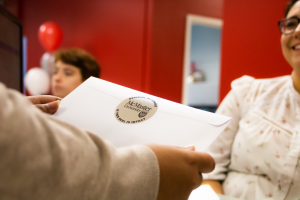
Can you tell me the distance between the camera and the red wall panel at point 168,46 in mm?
2537

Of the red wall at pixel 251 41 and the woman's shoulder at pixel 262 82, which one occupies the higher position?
the red wall at pixel 251 41

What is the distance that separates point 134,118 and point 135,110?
20 mm

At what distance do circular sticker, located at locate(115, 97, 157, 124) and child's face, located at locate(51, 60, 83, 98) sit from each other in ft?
4.00

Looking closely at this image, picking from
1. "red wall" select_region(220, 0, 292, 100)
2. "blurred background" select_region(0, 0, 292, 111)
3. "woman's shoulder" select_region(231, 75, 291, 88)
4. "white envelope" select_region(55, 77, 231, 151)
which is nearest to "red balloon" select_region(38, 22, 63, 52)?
"blurred background" select_region(0, 0, 292, 111)

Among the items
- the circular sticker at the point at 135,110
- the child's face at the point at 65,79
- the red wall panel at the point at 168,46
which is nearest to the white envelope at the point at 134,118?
the circular sticker at the point at 135,110

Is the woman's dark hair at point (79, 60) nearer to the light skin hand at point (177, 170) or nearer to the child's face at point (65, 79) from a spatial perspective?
the child's face at point (65, 79)

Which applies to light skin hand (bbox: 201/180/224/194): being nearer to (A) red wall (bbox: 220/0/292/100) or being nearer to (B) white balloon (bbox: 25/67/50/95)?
(A) red wall (bbox: 220/0/292/100)

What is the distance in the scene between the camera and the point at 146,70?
8.46 ft

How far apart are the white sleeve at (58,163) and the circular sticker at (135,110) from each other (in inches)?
5.1

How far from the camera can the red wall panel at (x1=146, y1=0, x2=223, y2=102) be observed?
254 cm

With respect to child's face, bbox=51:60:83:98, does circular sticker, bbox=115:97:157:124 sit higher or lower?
higher

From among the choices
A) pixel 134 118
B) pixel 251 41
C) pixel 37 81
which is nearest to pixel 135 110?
pixel 134 118

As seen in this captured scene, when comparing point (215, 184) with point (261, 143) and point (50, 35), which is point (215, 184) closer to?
point (261, 143)

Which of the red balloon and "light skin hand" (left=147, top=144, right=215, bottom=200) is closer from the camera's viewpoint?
"light skin hand" (left=147, top=144, right=215, bottom=200)
